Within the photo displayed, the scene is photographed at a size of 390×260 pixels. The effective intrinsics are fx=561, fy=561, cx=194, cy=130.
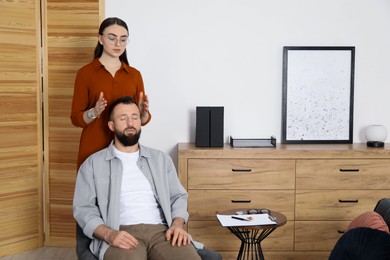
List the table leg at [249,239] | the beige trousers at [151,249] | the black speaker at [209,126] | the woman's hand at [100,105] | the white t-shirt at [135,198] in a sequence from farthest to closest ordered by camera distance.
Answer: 1. the black speaker at [209,126]
2. the table leg at [249,239]
3. the woman's hand at [100,105]
4. the white t-shirt at [135,198]
5. the beige trousers at [151,249]

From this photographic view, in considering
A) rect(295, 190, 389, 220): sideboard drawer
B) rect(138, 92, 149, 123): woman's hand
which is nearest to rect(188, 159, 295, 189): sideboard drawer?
rect(295, 190, 389, 220): sideboard drawer

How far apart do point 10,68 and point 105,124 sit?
117cm

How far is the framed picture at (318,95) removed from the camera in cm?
412

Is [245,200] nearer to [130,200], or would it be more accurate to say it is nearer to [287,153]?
[287,153]

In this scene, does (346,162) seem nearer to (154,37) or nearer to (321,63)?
(321,63)

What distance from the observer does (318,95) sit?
414cm

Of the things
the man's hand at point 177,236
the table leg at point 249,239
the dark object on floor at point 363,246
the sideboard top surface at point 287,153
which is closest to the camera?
the dark object on floor at point 363,246

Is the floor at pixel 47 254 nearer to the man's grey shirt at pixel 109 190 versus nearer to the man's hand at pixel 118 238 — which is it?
the man's grey shirt at pixel 109 190

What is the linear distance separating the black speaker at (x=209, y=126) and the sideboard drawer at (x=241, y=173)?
181mm

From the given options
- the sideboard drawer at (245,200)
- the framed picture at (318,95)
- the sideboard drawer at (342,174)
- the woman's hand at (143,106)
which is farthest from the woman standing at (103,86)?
the framed picture at (318,95)

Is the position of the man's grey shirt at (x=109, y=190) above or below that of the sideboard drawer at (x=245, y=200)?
above

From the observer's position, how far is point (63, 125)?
13.4ft

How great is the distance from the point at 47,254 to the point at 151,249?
5.32ft

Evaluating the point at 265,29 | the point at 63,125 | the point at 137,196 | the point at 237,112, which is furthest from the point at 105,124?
the point at 265,29
